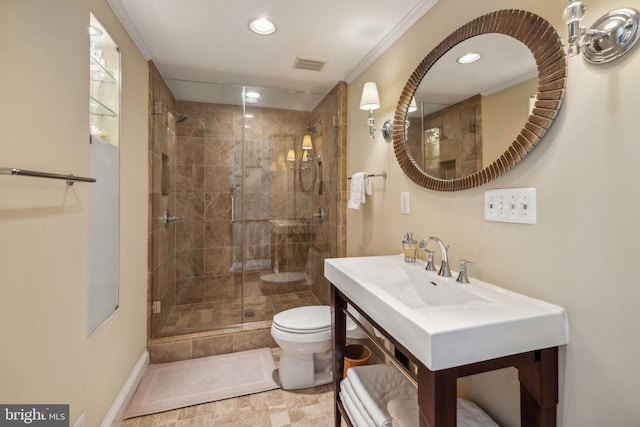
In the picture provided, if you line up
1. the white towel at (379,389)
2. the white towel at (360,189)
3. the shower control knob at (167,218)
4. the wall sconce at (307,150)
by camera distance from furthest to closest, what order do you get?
1. the wall sconce at (307,150)
2. the shower control knob at (167,218)
3. the white towel at (360,189)
4. the white towel at (379,389)

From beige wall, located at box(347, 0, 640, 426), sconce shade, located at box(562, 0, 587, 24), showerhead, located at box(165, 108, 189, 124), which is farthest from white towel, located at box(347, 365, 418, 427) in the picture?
showerhead, located at box(165, 108, 189, 124)

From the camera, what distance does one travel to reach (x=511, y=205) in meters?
1.05

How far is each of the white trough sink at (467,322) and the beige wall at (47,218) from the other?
110 centimetres

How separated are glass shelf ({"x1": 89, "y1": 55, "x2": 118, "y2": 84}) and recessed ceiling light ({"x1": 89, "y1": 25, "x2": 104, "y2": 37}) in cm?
11

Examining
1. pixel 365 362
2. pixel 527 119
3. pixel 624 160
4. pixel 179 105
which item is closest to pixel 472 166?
pixel 527 119

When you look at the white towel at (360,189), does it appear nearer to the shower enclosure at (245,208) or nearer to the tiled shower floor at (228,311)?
the shower enclosure at (245,208)

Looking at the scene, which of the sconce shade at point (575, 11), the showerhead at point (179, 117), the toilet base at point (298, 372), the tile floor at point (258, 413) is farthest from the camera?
the showerhead at point (179, 117)

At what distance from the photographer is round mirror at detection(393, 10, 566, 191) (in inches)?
37.3

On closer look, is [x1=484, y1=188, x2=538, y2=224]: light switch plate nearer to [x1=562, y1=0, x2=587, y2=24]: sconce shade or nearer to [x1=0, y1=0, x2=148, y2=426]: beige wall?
[x1=562, y1=0, x2=587, y2=24]: sconce shade

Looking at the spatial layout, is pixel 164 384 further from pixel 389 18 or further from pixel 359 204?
pixel 389 18

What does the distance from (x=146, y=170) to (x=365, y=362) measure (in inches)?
80.3

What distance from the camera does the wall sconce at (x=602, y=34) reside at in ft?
2.37

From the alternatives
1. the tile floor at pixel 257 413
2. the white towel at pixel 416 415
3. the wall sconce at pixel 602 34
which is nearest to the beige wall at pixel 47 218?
the tile floor at pixel 257 413

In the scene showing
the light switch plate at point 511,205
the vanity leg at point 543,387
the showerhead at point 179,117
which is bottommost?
the vanity leg at point 543,387
